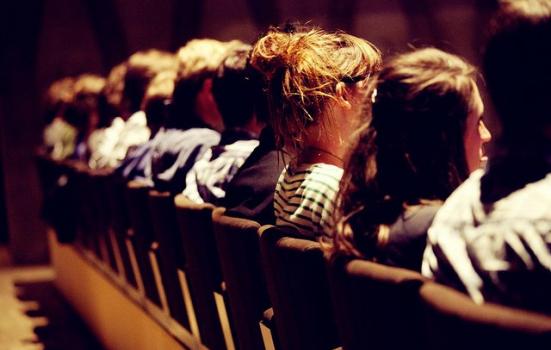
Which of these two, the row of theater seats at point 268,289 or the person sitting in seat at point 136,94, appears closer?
the row of theater seats at point 268,289

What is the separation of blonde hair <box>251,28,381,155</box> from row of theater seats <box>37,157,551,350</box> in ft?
0.89

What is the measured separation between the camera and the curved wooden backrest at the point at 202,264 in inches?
94.7

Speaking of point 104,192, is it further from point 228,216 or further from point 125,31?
point 125,31

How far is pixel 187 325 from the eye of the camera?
297 cm

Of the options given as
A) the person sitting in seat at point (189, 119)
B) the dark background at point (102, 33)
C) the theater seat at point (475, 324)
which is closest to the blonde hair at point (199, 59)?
the person sitting in seat at point (189, 119)

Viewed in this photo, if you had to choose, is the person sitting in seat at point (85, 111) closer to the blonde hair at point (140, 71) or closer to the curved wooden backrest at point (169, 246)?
the blonde hair at point (140, 71)

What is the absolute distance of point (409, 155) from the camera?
154cm

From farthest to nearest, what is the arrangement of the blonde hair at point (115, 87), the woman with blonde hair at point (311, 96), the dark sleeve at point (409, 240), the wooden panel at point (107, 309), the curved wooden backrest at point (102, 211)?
the blonde hair at point (115, 87)
the curved wooden backrest at point (102, 211)
the wooden panel at point (107, 309)
the woman with blonde hair at point (311, 96)
the dark sleeve at point (409, 240)

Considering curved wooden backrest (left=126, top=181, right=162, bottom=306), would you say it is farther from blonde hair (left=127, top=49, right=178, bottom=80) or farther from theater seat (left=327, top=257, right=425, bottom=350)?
theater seat (left=327, top=257, right=425, bottom=350)

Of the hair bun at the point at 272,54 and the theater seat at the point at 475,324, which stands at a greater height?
the hair bun at the point at 272,54

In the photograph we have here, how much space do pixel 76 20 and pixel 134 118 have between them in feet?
14.0

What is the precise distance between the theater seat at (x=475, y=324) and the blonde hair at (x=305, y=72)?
949mm

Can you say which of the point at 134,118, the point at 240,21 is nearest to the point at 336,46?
the point at 134,118

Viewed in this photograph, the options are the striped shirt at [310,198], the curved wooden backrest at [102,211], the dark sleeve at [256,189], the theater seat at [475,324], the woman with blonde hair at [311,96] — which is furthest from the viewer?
the curved wooden backrest at [102,211]
